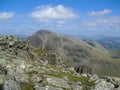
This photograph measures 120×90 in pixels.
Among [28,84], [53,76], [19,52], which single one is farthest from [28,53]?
[28,84]

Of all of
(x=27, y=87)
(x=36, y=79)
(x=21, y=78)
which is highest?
(x=21, y=78)

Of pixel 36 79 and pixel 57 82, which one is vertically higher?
pixel 36 79

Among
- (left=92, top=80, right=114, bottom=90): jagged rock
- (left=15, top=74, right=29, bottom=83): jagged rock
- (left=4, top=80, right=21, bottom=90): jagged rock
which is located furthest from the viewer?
(left=92, top=80, right=114, bottom=90): jagged rock

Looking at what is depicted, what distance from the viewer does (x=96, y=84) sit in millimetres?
38969

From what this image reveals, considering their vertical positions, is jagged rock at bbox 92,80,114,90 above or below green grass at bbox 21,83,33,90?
below

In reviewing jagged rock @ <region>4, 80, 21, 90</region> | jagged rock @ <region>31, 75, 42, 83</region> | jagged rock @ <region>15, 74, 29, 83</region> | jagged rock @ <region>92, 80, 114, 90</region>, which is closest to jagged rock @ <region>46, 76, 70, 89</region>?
jagged rock @ <region>31, 75, 42, 83</region>

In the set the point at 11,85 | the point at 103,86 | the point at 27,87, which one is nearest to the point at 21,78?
the point at 27,87

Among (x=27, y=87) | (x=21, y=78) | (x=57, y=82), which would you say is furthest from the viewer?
(x=57, y=82)

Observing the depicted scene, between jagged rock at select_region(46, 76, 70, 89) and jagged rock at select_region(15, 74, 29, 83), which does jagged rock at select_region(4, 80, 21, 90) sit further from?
jagged rock at select_region(46, 76, 70, 89)

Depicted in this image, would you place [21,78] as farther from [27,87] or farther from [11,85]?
[11,85]

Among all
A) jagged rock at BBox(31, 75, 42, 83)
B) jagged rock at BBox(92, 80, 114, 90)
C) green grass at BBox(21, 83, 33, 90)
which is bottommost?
jagged rock at BBox(92, 80, 114, 90)

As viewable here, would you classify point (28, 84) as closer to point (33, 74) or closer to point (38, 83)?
point (38, 83)

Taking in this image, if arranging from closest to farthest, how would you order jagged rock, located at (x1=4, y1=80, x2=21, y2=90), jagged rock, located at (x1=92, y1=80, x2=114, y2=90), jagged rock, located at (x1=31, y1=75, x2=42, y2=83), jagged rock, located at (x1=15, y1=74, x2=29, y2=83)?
jagged rock, located at (x1=4, y1=80, x2=21, y2=90)
jagged rock, located at (x1=15, y1=74, x2=29, y2=83)
jagged rock, located at (x1=31, y1=75, x2=42, y2=83)
jagged rock, located at (x1=92, y1=80, x2=114, y2=90)

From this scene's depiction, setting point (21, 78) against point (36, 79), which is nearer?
point (21, 78)
